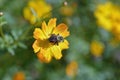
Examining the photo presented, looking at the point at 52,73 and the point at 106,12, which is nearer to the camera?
the point at 52,73

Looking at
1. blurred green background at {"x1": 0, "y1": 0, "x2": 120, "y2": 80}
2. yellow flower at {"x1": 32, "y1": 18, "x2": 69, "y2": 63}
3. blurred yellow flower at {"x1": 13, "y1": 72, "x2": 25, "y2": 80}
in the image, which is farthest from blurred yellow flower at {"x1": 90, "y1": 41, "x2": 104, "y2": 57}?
yellow flower at {"x1": 32, "y1": 18, "x2": 69, "y2": 63}

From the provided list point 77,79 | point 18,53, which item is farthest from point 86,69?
point 18,53

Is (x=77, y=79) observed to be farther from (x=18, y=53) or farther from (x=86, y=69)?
(x=18, y=53)

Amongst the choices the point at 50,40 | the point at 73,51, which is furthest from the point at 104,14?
the point at 50,40

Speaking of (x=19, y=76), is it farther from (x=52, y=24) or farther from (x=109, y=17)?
(x=109, y=17)

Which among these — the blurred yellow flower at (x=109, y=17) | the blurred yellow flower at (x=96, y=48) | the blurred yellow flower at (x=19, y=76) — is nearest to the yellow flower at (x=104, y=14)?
the blurred yellow flower at (x=109, y=17)

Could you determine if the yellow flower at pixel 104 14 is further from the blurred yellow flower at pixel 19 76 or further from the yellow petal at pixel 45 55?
the yellow petal at pixel 45 55
